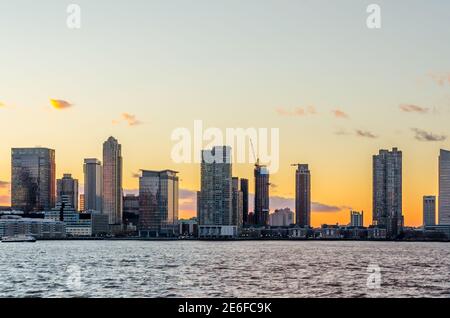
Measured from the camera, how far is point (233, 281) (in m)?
84.8

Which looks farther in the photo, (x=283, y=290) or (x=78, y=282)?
(x=78, y=282)
